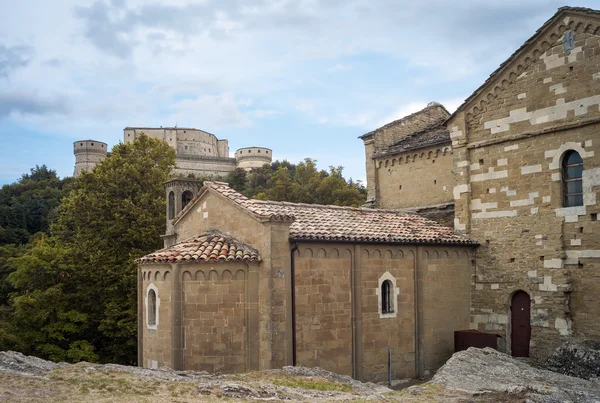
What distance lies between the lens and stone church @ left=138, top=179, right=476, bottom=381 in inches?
607

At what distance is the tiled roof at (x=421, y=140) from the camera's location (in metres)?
23.5

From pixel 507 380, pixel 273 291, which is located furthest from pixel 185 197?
pixel 507 380

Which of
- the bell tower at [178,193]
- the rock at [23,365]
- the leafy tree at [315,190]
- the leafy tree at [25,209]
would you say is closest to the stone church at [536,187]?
the bell tower at [178,193]

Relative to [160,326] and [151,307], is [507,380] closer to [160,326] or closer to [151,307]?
[160,326]

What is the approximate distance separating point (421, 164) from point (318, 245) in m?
9.13

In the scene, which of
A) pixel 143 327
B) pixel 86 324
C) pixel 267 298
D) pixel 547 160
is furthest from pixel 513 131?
pixel 86 324

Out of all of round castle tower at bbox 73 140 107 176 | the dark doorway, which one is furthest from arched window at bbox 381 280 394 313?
round castle tower at bbox 73 140 107 176

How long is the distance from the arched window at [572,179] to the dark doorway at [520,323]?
3338 mm

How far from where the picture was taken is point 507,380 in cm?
1471

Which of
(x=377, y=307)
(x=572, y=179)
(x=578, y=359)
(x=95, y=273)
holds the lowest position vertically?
(x=578, y=359)

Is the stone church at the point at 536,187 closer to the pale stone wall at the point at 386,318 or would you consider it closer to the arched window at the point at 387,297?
the pale stone wall at the point at 386,318

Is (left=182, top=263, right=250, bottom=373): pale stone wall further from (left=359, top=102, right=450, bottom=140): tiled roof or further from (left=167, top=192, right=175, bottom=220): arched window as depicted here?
(left=359, top=102, right=450, bottom=140): tiled roof

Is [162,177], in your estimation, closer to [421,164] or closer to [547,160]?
[421,164]

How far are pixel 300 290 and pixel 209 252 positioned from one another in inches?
109
